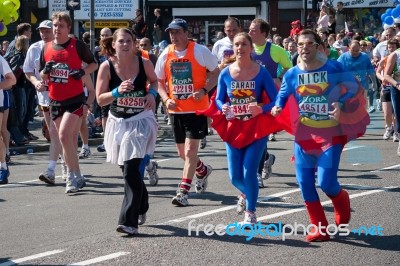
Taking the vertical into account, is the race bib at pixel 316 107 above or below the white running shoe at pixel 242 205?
above

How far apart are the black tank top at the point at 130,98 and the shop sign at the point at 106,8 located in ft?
70.1

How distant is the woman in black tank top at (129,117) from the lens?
888cm

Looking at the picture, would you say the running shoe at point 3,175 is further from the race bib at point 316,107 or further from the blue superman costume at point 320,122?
the race bib at point 316,107

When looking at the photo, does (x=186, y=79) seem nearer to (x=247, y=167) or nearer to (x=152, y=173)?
(x=152, y=173)

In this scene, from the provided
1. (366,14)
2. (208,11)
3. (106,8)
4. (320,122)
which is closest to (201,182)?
(320,122)

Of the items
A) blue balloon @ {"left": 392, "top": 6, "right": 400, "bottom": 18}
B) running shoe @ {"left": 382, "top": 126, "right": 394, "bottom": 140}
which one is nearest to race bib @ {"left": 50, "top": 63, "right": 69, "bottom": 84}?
running shoe @ {"left": 382, "top": 126, "right": 394, "bottom": 140}

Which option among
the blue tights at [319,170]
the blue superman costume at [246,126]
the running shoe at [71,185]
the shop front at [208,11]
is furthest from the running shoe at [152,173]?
the shop front at [208,11]

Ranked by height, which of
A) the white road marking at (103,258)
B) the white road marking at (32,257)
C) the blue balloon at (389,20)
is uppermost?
the blue balloon at (389,20)

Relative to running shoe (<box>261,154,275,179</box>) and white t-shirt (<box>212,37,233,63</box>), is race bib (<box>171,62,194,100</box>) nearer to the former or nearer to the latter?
running shoe (<box>261,154,275,179</box>)

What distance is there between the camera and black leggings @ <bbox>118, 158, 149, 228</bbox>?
879cm

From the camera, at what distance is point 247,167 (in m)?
9.16

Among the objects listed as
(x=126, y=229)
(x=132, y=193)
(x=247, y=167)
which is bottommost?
(x=126, y=229)

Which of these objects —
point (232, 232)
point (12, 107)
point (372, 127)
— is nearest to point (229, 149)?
point (232, 232)

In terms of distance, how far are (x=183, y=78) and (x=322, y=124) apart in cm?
263
